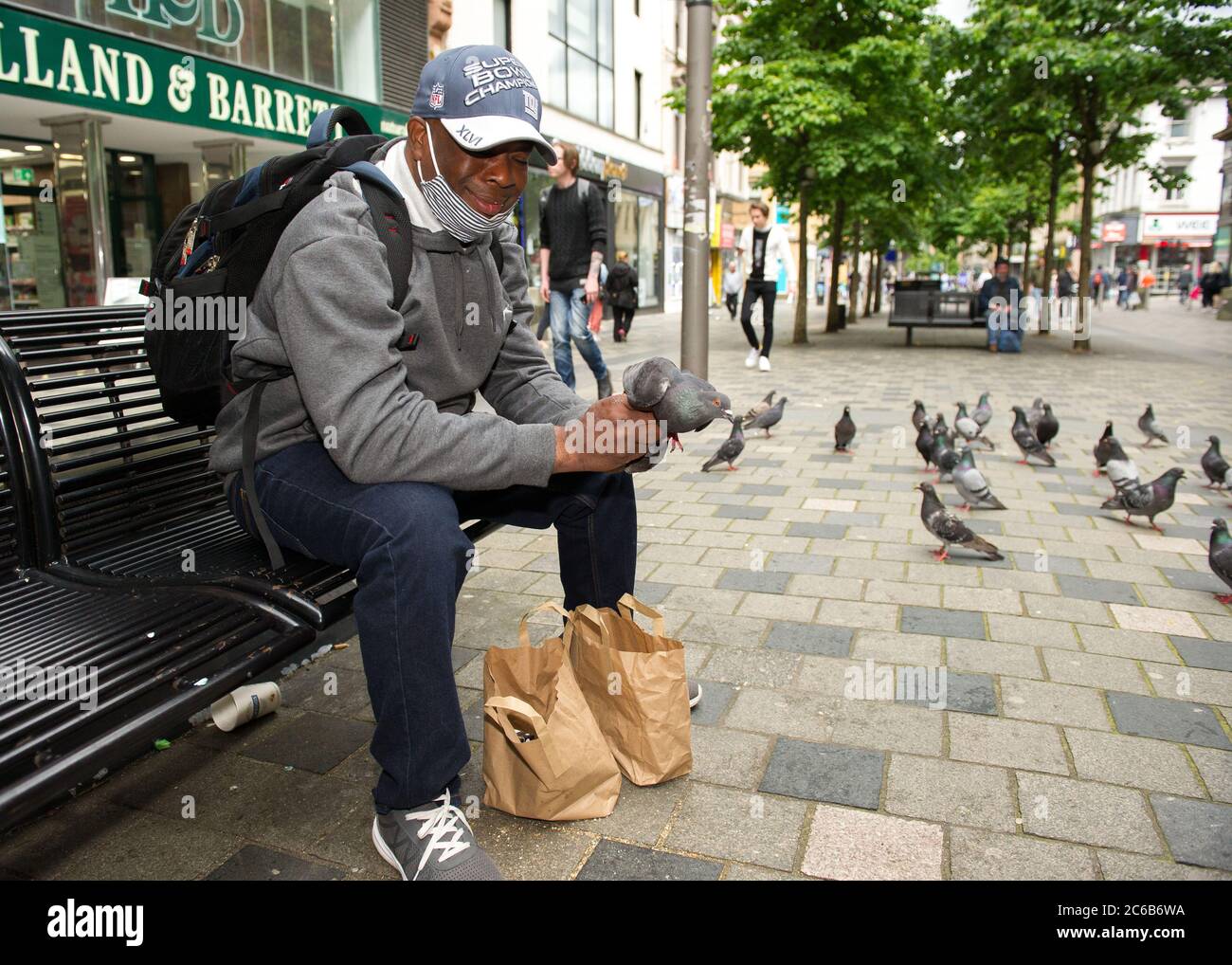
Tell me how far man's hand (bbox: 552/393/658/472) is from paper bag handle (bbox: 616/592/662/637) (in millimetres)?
471

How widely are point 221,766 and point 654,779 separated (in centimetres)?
129

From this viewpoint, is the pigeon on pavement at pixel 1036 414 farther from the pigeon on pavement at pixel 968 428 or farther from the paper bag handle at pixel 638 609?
the paper bag handle at pixel 638 609

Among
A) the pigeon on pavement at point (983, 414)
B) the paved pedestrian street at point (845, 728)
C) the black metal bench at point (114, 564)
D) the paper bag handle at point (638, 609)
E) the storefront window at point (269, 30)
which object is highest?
the storefront window at point (269, 30)

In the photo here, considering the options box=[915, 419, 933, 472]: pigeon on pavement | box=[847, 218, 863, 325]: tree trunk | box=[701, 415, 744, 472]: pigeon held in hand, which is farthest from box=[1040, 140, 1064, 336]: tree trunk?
box=[701, 415, 744, 472]: pigeon held in hand

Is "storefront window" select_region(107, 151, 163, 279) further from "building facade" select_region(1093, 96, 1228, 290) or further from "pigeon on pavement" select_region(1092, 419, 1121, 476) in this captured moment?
"building facade" select_region(1093, 96, 1228, 290)

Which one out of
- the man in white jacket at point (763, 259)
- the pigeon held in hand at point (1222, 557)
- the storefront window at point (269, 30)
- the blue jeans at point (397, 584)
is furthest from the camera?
the man in white jacket at point (763, 259)

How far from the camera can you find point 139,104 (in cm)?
1181

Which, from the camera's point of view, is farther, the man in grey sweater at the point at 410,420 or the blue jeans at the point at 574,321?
the blue jeans at the point at 574,321

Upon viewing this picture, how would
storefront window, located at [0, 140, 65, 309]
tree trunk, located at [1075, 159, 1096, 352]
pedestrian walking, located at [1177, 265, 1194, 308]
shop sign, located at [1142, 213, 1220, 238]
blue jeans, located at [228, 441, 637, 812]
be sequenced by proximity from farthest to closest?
shop sign, located at [1142, 213, 1220, 238], pedestrian walking, located at [1177, 265, 1194, 308], tree trunk, located at [1075, 159, 1096, 352], storefront window, located at [0, 140, 65, 309], blue jeans, located at [228, 441, 637, 812]

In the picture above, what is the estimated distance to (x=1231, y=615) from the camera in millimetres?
4133

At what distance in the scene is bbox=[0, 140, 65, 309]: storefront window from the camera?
12.6 metres

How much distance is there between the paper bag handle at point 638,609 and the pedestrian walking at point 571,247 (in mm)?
6178

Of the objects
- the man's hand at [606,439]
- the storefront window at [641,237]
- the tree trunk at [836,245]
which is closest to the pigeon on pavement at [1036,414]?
the man's hand at [606,439]

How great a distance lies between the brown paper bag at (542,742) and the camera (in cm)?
240
